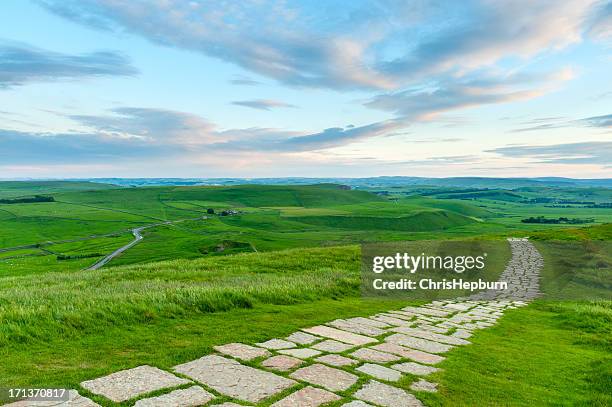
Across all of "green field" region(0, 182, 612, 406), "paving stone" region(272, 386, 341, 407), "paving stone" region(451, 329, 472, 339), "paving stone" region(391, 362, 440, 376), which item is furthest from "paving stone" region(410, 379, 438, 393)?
"paving stone" region(451, 329, 472, 339)

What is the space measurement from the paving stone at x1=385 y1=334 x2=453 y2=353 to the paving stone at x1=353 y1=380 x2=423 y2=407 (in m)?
2.54

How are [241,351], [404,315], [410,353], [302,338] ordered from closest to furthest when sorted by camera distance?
[241,351] → [410,353] → [302,338] → [404,315]

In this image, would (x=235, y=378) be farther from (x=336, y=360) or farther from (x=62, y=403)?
(x=62, y=403)

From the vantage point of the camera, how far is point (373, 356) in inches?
302

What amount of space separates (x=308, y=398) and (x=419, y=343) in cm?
415

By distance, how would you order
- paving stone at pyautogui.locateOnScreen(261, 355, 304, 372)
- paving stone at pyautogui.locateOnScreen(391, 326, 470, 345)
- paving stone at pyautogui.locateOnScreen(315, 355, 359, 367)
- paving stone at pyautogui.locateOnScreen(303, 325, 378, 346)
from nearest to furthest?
paving stone at pyautogui.locateOnScreen(261, 355, 304, 372) < paving stone at pyautogui.locateOnScreen(315, 355, 359, 367) < paving stone at pyautogui.locateOnScreen(303, 325, 378, 346) < paving stone at pyautogui.locateOnScreen(391, 326, 470, 345)

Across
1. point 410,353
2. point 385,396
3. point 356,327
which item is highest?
point 385,396

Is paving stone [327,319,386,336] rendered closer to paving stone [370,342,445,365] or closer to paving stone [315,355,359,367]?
paving stone [370,342,445,365]

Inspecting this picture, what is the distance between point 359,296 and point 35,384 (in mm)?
11025

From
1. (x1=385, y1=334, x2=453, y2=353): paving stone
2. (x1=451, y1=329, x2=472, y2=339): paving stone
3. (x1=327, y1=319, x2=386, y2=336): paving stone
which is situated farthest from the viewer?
(x1=451, y1=329, x2=472, y2=339): paving stone

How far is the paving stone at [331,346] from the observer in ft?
25.8

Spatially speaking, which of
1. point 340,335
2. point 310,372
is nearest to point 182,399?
point 310,372

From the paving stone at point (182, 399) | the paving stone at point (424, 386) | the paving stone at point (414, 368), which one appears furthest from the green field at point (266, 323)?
the paving stone at point (182, 399)

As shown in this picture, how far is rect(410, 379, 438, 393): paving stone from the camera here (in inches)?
244
